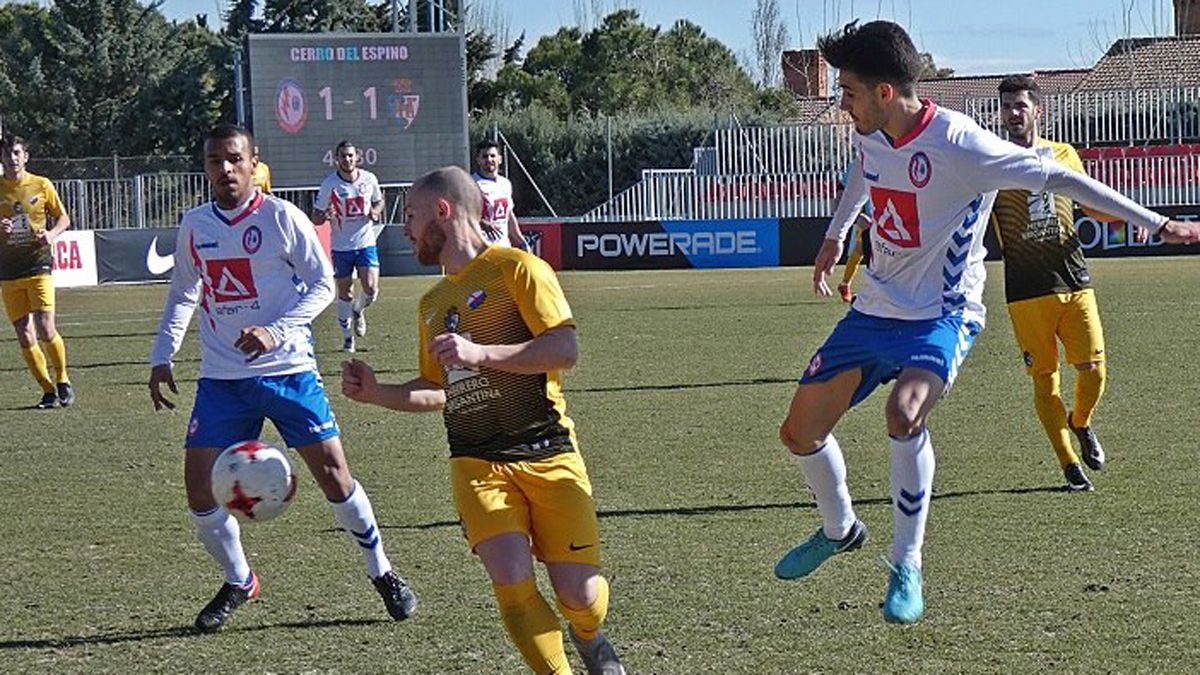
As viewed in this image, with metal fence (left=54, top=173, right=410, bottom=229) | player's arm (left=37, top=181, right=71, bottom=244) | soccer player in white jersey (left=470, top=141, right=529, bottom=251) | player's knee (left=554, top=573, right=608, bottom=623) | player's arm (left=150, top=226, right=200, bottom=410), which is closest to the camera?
player's knee (left=554, top=573, right=608, bottom=623)

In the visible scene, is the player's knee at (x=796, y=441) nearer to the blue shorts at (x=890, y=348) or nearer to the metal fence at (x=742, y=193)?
the blue shorts at (x=890, y=348)

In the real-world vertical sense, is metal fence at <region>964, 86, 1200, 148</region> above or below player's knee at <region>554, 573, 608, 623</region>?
above

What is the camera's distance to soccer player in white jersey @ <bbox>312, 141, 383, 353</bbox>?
19312 mm

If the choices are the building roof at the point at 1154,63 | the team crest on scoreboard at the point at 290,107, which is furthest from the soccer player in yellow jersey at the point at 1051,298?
the building roof at the point at 1154,63

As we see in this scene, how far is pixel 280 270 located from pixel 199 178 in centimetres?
3093

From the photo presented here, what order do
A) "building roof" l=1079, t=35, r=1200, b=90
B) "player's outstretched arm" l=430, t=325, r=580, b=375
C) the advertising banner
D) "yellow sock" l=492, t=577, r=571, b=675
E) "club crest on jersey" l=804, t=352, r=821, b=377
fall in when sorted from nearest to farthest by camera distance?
1. "player's outstretched arm" l=430, t=325, r=580, b=375
2. "yellow sock" l=492, t=577, r=571, b=675
3. "club crest on jersey" l=804, t=352, r=821, b=377
4. the advertising banner
5. "building roof" l=1079, t=35, r=1200, b=90

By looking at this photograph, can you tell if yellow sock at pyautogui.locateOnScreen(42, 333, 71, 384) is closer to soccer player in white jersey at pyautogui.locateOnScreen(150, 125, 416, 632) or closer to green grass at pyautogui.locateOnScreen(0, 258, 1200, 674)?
green grass at pyautogui.locateOnScreen(0, 258, 1200, 674)

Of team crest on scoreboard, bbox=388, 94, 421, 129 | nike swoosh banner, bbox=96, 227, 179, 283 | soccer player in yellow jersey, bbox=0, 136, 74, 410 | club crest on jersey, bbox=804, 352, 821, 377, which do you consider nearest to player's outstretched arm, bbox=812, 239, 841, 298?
club crest on jersey, bbox=804, 352, 821, 377

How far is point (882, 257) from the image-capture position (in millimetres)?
7133

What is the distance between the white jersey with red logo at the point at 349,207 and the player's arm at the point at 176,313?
11735mm

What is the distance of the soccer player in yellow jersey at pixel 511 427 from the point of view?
5.58m

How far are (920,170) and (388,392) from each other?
2251 millimetres

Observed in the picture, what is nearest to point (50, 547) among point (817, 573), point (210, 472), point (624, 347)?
point (210, 472)

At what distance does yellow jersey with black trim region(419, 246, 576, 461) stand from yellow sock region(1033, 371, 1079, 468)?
464cm
